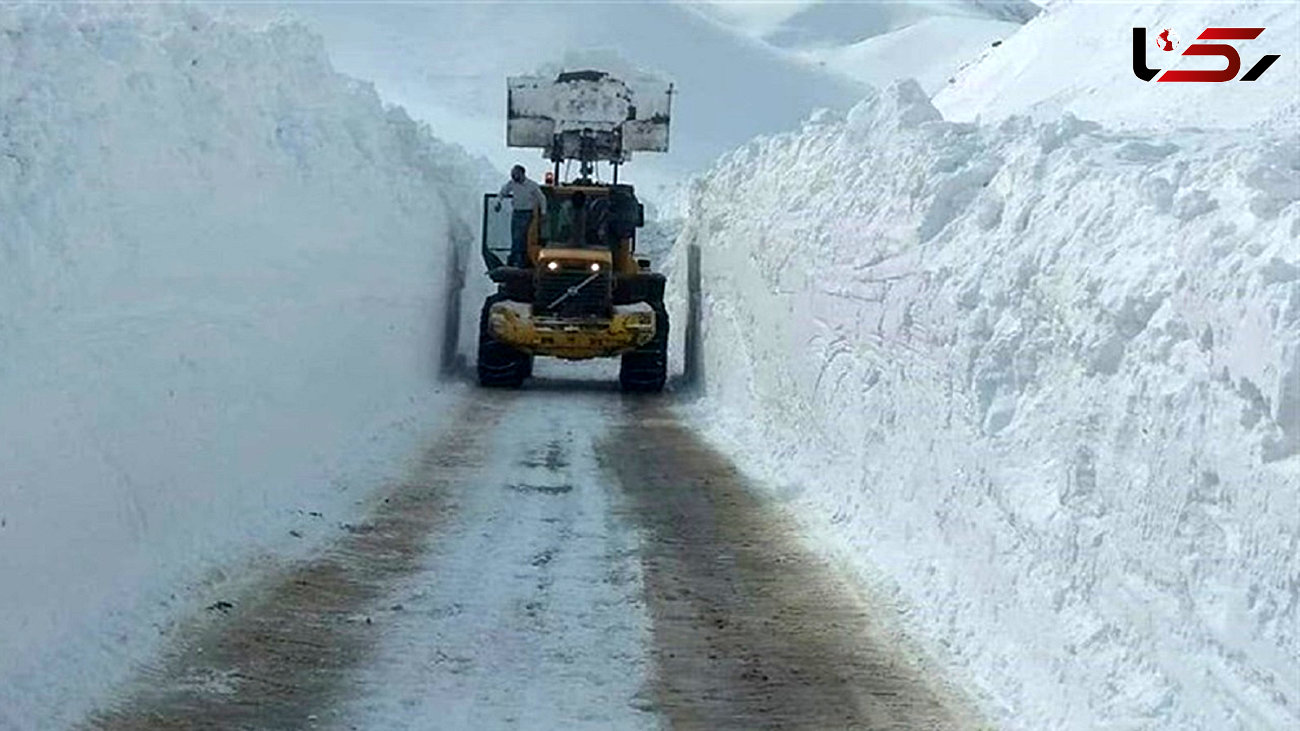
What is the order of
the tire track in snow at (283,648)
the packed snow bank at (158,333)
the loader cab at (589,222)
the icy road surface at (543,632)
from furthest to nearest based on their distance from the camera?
the loader cab at (589,222) → the packed snow bank at (158,333) → the icy road surface at (543,632) → the tire track in snow at (283,648)

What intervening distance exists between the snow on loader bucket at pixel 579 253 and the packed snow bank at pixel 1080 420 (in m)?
7.49

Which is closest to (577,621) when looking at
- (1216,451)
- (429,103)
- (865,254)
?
(1216,451)

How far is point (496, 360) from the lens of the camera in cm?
1995

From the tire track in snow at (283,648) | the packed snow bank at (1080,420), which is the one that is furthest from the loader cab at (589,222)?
the tire track in snow at (283,648)

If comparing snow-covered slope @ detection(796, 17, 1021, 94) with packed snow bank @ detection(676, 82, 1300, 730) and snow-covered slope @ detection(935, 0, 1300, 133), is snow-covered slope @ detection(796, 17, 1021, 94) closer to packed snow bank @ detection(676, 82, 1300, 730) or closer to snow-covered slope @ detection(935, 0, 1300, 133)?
snow-covered slope @ detection(935, 0, 1300, 133)

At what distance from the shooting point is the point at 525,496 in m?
11.3

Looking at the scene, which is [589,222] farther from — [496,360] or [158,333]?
[158,333]

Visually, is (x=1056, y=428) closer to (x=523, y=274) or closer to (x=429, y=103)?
(x=523, y=274)

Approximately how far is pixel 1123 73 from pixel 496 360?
27883mm

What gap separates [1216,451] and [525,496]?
21.5 feet

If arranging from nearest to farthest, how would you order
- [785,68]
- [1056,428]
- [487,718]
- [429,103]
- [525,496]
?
[487,718], [1056,428], [525,496], [429,103], [785,68]

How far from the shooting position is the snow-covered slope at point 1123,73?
33.9 m

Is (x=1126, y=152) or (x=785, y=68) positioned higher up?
(x=785, y=68)

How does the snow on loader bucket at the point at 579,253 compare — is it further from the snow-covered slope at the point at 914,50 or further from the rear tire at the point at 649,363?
the snow-covered slope at the point at 914,50
